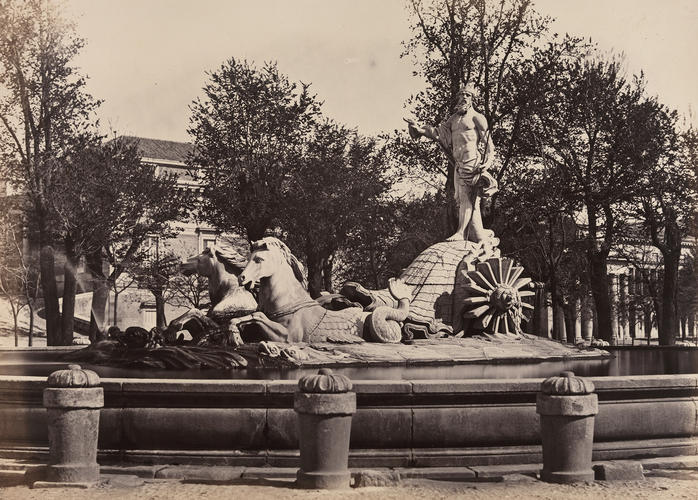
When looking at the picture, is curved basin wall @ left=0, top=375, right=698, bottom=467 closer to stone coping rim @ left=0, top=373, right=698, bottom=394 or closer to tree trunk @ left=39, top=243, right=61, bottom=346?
stone coping rim @ left=0, top=373, right=698, bottom=394

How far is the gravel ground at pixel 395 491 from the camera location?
23.5 ft

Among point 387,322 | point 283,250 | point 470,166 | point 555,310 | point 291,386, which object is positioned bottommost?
point 291,386

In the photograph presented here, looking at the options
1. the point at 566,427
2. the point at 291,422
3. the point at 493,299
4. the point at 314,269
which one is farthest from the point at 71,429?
the point at 314,269

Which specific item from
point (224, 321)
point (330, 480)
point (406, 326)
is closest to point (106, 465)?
point (330, 480)

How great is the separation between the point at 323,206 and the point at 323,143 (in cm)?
251

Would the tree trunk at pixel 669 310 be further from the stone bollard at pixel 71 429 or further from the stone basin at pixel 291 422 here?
the stone bollard at pixel 71 429

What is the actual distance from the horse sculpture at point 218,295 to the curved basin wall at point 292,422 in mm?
3605

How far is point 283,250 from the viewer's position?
43.0 ft

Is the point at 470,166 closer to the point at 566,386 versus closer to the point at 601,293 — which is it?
the point at 566,386

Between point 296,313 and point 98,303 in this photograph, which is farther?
point 98,303

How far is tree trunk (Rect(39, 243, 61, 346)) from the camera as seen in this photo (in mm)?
24938

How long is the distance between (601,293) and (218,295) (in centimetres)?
1729

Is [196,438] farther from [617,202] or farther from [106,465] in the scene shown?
[617,202]

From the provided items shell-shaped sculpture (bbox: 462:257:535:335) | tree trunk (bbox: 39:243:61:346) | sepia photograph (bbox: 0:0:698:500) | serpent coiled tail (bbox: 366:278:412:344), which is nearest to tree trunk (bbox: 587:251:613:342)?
sepia photograph (bbox: 0:0:698:500)
